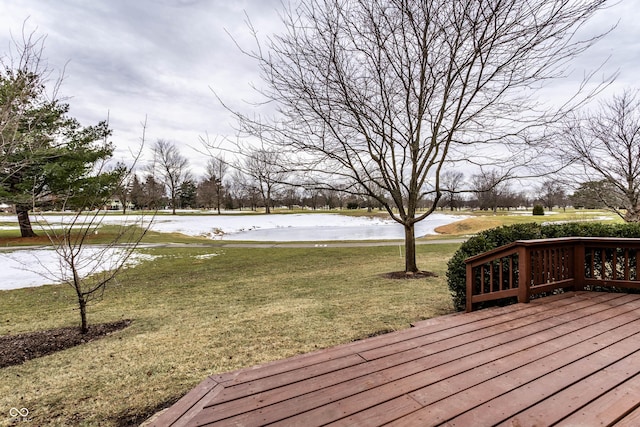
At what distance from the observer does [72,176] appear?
55.5ft

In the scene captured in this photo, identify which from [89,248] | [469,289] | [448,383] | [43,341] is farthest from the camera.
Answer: [89,248]

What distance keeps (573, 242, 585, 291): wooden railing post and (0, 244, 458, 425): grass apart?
1937 mm

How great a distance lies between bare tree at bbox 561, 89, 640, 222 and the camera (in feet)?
31.4

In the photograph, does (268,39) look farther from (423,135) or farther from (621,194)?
(621,194)

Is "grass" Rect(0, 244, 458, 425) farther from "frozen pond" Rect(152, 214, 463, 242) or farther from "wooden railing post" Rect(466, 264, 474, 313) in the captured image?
"frozen pond" Rect(152, 214, 463, 242)

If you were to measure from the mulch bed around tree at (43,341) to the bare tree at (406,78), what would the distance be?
4385 mm

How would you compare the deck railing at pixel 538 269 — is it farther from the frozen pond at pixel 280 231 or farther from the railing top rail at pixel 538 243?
the frozen pond at pixel 280 231

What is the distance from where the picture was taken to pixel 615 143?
32.3ft

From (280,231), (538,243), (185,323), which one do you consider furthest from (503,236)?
(280,231)

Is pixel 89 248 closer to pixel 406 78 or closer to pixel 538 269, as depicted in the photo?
pixel 406 78

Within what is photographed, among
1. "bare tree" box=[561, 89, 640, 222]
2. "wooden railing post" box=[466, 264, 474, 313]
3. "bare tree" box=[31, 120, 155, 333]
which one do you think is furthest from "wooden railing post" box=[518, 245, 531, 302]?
"bare tree" box=[561, 89, 640, 222]

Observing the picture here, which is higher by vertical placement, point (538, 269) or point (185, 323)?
point (538, 269)

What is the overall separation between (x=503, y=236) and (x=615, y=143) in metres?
8.30

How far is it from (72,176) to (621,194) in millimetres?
23648
